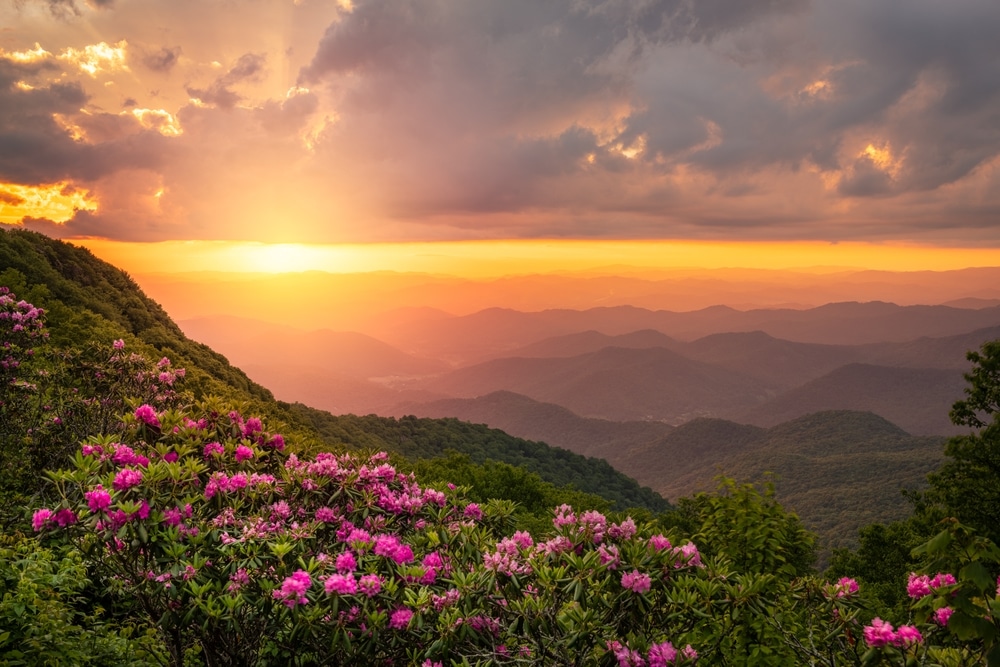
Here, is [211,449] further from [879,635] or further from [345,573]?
[879,635]

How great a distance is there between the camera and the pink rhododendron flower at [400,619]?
5.98m

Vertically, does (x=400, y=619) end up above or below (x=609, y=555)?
below

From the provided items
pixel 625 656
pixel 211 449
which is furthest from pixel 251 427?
pixel 625 656

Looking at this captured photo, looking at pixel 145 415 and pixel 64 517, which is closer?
pixel 64 517

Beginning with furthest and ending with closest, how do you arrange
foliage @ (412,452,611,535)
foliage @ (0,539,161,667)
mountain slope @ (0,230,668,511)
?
foliage @ (412,452,611,535) → mountain slope @ (0,230,668,511) → foliage @ (0,539,161,667)

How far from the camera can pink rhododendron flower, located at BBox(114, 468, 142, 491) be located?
662cm

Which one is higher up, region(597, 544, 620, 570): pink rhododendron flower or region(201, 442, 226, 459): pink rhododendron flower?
region(201, 442, 226, 459): pink rhododendron flower

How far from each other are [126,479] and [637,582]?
19.4ft

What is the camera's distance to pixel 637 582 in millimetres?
6121

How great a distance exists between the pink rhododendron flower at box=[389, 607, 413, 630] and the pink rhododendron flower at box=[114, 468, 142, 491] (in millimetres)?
3412

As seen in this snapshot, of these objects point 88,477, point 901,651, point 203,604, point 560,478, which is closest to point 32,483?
point 88,477

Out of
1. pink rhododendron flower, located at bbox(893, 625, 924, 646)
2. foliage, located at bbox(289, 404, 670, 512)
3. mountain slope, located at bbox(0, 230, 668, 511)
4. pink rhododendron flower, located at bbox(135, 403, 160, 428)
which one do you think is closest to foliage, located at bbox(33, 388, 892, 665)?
pink rhododendron flower, located at bbox(893, 625, 924, 646)

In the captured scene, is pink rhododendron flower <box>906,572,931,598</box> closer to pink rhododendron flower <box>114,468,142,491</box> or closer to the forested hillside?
the forested hillside

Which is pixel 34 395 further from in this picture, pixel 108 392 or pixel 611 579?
pixel 611 579
